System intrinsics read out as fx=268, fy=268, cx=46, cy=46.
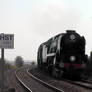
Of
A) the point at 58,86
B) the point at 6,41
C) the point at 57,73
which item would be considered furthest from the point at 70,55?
the point at 6,41

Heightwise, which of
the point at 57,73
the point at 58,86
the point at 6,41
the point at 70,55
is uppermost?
the point at 6,41

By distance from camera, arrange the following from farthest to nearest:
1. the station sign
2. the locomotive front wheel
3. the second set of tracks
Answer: the locomotive front wheel, the second set of tracks, the station sign

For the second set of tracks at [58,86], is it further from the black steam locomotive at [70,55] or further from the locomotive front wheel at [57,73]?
the locomotive front wheel at [57,73]

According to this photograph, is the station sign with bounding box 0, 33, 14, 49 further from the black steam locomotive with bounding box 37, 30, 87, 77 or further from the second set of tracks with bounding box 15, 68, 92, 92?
the black steam locomotive with bounding box 37, 30, 87, 77

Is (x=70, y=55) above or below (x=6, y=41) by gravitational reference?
below

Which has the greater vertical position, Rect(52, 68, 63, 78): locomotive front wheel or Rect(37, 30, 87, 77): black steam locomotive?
Rect(37, 30, 87, 77): black steam locomotive

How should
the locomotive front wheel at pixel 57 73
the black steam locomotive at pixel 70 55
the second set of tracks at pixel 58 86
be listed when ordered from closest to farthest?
the second set of tracks at pixel 58 86, the black steam locomotive at pixel 70 55, the locomotive front wheel at pixel 57 73

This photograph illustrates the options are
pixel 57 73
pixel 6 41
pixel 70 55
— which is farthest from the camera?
pixel 57 73

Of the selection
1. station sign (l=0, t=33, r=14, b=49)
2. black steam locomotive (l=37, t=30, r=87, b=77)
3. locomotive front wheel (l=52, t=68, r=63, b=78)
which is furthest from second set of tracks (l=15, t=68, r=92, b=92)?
station sign (l=0, t=33, r=14, b=49)

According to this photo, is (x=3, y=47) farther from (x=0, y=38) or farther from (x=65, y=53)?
(x=65, y=53)

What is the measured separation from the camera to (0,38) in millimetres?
10414

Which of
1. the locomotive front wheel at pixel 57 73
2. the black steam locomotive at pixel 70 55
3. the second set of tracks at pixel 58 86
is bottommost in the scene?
the second set of tracks at pixel 58 86

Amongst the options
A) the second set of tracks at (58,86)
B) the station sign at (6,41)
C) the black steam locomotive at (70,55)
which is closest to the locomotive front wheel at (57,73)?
the black steam locomotive at (70,55)

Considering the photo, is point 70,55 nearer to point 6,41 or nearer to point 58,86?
point 58,86
